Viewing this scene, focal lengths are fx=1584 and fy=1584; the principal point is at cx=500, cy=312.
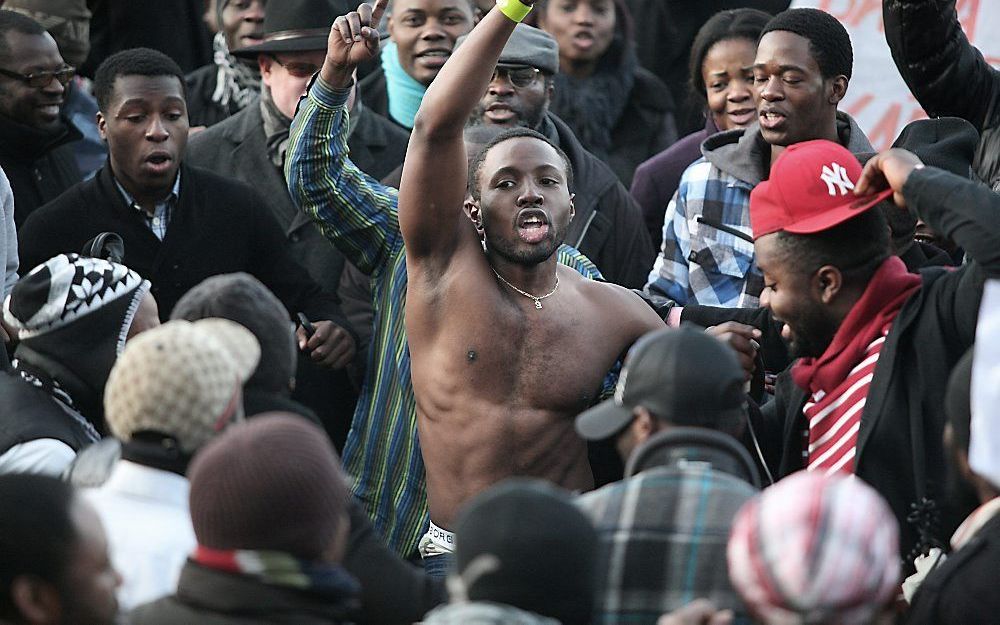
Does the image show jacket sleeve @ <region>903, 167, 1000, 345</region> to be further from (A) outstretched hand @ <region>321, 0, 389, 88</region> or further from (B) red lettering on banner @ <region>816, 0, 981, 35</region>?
(B) red lettering on banner @ <region>816, 0, 981, 35</region>

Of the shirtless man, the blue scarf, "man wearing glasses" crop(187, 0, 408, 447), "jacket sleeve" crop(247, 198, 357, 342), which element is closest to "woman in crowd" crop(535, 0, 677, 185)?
the blue scarf

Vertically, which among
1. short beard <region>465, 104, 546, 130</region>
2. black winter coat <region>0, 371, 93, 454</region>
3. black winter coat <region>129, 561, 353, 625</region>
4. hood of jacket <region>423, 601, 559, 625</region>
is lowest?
black winter coat <region>0, 371, 93, 454</region>

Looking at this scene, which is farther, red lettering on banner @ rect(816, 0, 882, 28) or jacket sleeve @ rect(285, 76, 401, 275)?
red lettering on banner @ rect(816, 0, 882, 28)

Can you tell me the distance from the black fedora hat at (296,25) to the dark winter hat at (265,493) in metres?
4.18

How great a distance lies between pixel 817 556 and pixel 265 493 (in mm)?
1047

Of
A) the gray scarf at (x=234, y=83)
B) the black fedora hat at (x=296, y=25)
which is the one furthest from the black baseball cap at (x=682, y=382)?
the gray scarf at (x=234, y=83)

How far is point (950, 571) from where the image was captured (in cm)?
359

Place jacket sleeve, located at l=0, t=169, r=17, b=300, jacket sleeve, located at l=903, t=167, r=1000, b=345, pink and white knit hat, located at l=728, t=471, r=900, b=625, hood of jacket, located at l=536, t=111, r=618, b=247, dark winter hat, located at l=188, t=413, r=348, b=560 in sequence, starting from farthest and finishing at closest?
1. hood of jacket, located at l=536, t=111, r=618, b=247
2. jacket sleeve, located at l=0, t=169, r=17, b=300
3. jacket sleeve, located at l=903, t=167, r=1000, b=345
4. dark winter hat, located at l=188, t=413, r=348, b=560
5. pink and white knit hat, located at l=728, t=471, r=900, b=625

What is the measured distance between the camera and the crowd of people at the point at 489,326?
10.2 feet

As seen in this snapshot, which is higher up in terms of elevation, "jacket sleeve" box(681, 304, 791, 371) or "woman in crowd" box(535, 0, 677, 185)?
"woman in crowd" box(535, 0, 677, 185)

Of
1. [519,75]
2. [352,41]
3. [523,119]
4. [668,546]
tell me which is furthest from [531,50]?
[668,546]

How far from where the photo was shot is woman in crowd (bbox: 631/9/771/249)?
7285mm

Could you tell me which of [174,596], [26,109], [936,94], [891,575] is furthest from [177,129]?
[891,575]

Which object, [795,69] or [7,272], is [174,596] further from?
[795,69]
